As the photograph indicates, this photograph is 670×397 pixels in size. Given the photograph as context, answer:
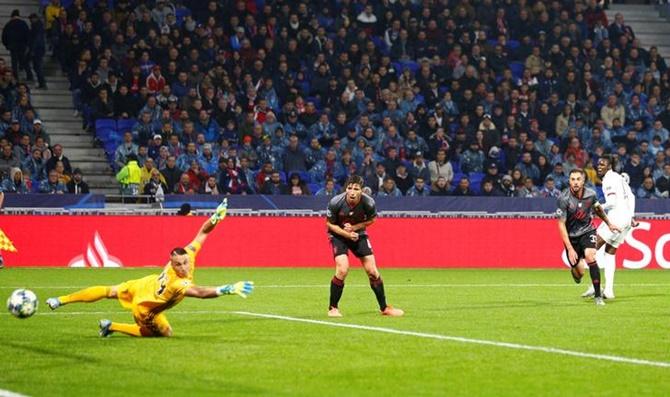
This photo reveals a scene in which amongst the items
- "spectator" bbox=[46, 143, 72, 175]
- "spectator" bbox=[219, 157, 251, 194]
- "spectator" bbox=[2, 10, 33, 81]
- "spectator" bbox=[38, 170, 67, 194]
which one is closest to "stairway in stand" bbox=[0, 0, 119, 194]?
"spectator" bbox=[2, 10, 33, 81]

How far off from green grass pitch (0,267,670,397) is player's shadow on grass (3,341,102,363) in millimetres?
11

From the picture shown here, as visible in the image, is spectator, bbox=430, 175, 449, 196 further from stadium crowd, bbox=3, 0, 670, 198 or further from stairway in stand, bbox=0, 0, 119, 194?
stairway in stand, bbox=0, 0, 119, 194

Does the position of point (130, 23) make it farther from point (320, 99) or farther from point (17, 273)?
point (17, 273)

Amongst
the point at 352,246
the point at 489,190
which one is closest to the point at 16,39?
the point at 489,190

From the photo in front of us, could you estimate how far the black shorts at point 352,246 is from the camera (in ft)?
58.3

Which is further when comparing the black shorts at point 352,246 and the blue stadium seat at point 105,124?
the blue stadium seat at point 105,124

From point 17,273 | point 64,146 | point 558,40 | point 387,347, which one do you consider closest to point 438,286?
point 17,273

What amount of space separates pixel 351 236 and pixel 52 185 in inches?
568

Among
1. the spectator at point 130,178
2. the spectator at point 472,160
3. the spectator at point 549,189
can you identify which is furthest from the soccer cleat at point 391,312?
the spectator at point 472,160

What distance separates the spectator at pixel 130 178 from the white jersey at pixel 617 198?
12.9 metres

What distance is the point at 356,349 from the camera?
13.0 meters

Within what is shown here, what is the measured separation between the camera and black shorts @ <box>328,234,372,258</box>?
1777 centimetres

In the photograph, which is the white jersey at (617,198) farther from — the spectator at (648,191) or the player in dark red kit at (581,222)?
the spectator at (648,191)

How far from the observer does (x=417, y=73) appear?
3806cm
